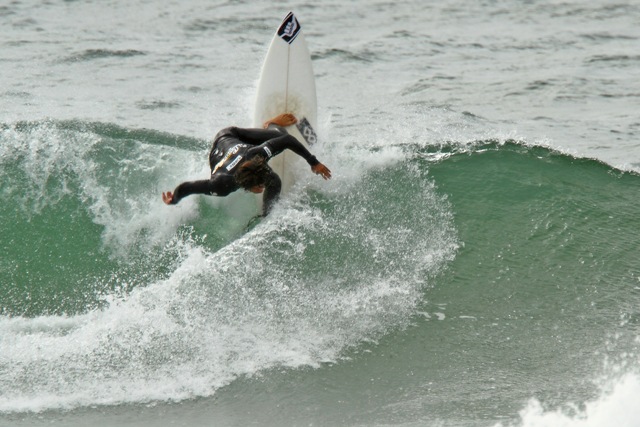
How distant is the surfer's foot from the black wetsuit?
0.35 meters

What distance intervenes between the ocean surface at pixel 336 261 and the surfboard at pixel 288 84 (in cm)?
39

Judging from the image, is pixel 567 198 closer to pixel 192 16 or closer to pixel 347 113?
pixel 347 113

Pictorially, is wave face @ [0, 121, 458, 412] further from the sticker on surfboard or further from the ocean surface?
the sticker on surfboard

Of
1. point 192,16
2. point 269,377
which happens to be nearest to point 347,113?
point 192,16

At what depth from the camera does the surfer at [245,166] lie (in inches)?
261

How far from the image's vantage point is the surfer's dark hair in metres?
6.56

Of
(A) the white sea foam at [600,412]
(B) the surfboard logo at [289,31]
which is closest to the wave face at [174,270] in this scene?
(A) the white sea foam at [600,412]

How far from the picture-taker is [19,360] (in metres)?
5.84

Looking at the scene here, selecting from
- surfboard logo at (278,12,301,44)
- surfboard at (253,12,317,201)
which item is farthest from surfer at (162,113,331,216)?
surfboard logo at (278,12,301,44)

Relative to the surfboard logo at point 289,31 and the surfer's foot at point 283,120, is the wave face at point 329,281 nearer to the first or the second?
the surfer's foot at point 283,120

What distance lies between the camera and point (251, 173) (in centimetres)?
658

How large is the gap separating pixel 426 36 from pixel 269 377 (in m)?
9.30

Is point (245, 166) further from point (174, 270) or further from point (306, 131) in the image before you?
point (306, 131)

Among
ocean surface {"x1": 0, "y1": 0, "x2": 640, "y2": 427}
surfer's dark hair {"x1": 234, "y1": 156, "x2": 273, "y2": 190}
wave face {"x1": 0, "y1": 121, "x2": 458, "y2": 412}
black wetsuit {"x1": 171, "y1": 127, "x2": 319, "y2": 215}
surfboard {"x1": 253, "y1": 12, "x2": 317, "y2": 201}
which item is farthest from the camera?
surfboard {"x1": 253, "y1": 12, "x2": 317, "y2": 201}
